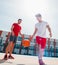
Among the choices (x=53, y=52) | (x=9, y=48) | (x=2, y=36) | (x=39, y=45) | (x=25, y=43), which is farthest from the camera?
(x=53, y=52)

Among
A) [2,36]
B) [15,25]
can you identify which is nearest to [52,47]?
[2,36]

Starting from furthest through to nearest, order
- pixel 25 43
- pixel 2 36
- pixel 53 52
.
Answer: pixel 53 52
pixel 2 36
pixel 25 43

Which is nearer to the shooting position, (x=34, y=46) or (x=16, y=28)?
(x=16, y=28)

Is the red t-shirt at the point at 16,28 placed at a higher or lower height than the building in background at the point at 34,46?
higher

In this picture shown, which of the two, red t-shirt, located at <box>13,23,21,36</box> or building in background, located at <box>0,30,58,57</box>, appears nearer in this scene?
red t-shirt, located at <box>13,23,21,36</box>

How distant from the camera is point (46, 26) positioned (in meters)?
6.11

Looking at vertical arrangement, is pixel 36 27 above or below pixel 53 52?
above

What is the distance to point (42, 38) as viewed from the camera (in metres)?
6.04

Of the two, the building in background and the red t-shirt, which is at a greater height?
the red t-shirt

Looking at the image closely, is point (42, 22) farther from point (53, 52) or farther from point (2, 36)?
point (53, 52)

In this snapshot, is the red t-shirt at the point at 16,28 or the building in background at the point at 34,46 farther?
the building in background at the point at 34,46

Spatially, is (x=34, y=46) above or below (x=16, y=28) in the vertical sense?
below

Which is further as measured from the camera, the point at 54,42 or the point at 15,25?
the point at 54,42

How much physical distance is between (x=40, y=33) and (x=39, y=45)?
315mm
